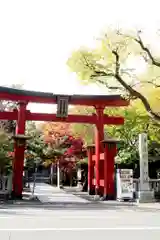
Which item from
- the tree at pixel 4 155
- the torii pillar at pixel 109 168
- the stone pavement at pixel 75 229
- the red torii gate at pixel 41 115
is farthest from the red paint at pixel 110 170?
the stone pavement at pixel 75 229

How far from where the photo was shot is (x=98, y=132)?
22.0 meters

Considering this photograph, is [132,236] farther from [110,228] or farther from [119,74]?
[119,74]

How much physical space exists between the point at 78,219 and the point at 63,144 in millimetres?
21069

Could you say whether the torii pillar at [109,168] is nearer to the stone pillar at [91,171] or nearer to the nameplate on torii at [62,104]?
the nameplate on torii at [62,104]

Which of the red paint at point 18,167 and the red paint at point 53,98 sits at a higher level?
the red paint at point 53,98

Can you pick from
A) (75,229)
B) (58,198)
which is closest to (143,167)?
(58,198)

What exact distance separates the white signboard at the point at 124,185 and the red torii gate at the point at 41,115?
220 cm

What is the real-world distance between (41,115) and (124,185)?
674 cm

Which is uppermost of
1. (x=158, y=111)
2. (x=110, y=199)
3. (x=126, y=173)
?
(x=158, y=111)

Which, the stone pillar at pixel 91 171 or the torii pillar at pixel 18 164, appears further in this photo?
the stone pillar at pixel 91 171

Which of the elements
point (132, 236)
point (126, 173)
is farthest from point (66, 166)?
point (132, 236)

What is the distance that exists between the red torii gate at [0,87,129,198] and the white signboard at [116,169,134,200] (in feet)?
7.23

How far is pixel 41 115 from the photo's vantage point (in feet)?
70.3

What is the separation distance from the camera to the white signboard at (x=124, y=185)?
19.2 meters
